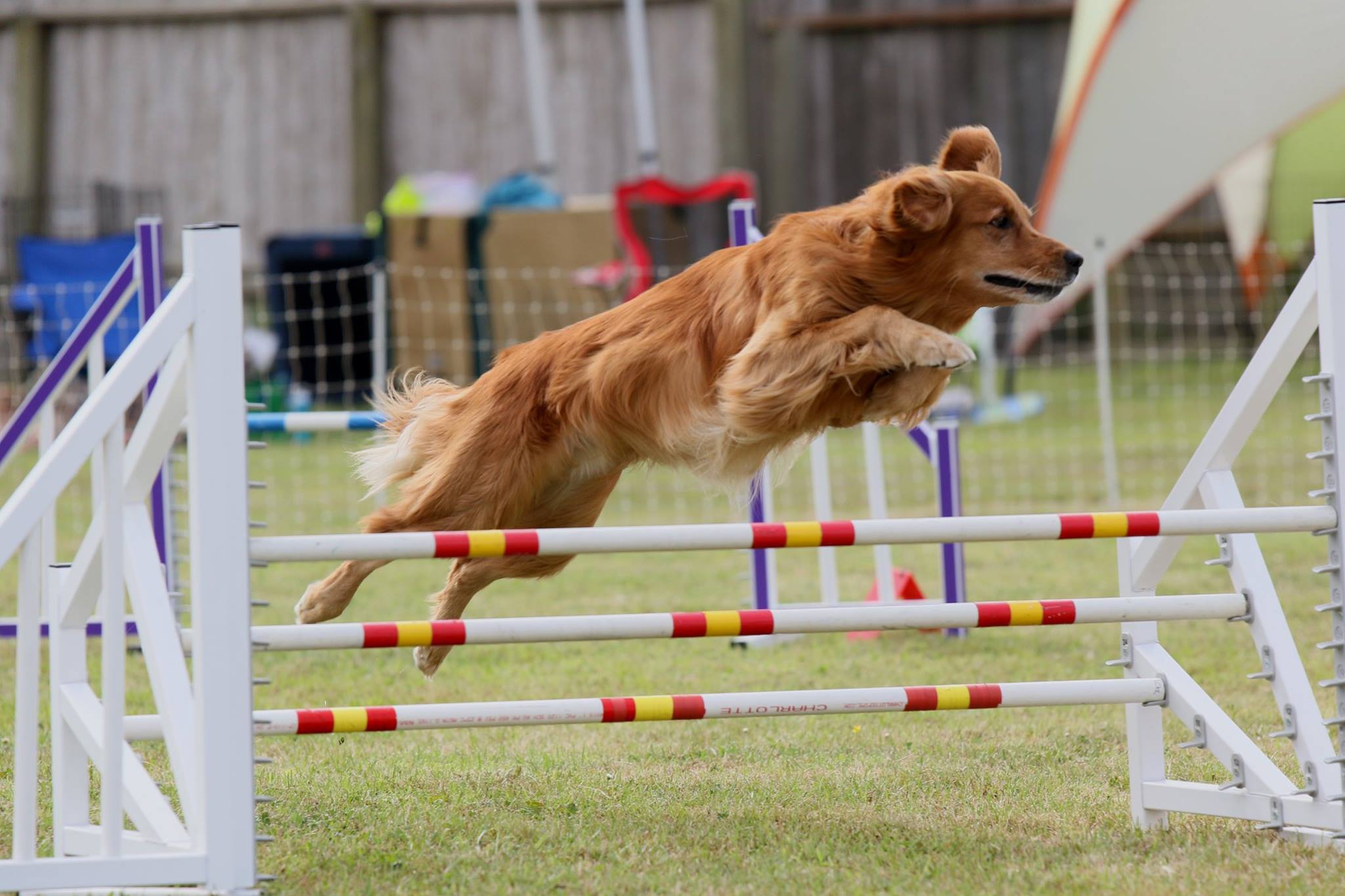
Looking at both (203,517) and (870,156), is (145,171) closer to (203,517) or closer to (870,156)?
(870,156)

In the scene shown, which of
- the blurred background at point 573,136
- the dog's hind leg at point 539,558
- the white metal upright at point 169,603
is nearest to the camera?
the white metal upright at point 169,603

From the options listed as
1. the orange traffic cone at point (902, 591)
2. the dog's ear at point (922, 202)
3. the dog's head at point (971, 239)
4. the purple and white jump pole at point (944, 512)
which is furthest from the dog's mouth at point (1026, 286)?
the orange traffic cone at point (902, 591)

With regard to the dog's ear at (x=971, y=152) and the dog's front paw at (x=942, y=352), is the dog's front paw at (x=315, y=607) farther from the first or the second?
the dog's ear at (x=971, y=152)

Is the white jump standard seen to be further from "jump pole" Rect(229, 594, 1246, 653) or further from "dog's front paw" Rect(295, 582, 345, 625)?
"dog's front paw" Rect(295, 582, 345, 625)

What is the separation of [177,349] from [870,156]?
10.9 m

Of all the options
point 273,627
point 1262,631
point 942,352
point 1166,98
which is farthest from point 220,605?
point 1166,98

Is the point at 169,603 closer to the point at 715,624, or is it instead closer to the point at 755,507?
the point at 715,624

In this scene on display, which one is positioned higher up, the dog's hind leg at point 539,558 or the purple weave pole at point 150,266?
the purple weave pole at point 150,266

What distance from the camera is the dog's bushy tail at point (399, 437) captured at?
3787mm

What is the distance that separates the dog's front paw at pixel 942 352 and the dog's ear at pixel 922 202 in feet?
1.02

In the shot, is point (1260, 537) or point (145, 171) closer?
point (1260, 537)

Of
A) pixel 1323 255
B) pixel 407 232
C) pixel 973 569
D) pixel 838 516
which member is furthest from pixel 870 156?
pixel 1323 255

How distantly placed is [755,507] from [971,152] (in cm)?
204

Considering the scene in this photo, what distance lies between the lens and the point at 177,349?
2670 mm
